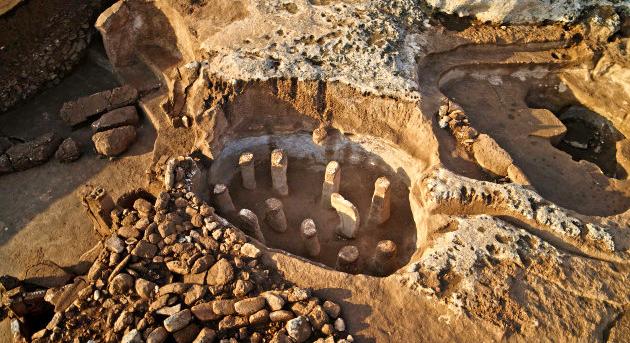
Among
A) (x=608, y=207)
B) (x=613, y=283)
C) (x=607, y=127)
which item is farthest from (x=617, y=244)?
(x=607, y=127)

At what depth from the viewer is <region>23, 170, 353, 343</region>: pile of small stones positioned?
4535 millimetres

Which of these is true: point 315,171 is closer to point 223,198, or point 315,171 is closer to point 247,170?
point 247,170

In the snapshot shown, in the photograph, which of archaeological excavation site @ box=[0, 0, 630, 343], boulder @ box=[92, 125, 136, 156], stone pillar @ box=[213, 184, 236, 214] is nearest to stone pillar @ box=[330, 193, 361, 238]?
→ archaeological excavation site @ box=[0, 0, 630, 343]

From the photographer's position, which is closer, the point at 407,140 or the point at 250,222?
the point at 250,222

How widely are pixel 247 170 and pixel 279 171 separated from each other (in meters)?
0.45

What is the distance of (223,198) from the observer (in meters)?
A: 5.91

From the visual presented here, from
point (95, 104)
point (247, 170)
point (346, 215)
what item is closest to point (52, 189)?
point (95, 104)

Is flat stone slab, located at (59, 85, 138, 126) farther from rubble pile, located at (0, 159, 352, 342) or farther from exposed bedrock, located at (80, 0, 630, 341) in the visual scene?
rubble pile, located at (0, 159, 352, 342)

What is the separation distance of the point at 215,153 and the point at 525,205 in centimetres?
391

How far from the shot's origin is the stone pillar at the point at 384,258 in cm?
551

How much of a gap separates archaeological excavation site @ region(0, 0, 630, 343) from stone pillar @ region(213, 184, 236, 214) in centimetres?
2

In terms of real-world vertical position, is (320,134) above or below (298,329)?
above

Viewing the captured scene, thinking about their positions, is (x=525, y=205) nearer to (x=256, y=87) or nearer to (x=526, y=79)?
(x=526, y=79)

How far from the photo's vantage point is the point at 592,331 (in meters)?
4.63
